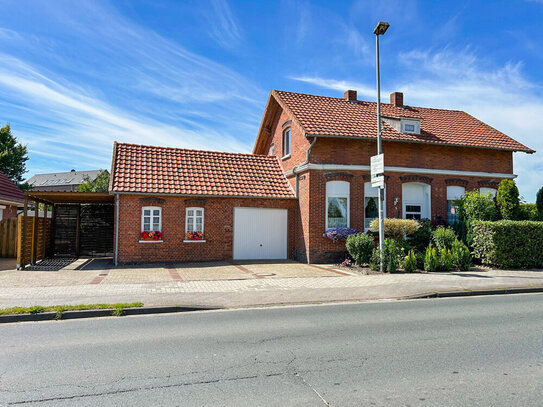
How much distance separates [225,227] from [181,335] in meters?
11.0

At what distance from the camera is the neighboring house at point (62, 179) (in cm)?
8607

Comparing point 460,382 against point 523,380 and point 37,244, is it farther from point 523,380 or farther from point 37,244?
point 37,244

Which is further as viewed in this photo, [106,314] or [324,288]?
[324,288]

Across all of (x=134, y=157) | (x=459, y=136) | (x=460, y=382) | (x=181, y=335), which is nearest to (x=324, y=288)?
(x=181, y=335)

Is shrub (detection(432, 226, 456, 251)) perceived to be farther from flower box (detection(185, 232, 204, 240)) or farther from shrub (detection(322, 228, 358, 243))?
flower box (detection(185, 232, 204, 240))

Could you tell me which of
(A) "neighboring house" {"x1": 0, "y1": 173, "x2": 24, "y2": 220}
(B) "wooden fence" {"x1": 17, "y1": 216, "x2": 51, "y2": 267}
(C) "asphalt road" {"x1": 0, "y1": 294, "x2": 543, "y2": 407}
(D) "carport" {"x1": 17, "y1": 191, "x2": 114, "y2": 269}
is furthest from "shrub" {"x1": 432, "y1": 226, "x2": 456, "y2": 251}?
(A) "neighboring house" {"x1": 0, "y1": 173, "x2": 24, "y2": 220}

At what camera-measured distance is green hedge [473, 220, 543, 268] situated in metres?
14.5

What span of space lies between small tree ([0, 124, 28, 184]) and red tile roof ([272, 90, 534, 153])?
3142cm

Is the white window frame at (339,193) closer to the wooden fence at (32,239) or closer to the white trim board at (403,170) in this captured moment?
the white trim board at (403,170)

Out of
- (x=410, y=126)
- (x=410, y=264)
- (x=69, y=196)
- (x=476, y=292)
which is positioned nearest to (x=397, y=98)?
(x=410, y=126)

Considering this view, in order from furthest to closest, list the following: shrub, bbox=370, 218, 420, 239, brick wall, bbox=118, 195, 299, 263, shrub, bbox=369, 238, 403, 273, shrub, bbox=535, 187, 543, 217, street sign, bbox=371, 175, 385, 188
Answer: shrub, bbox=535, 187, 543, 217 < brick wall, bbox=118, 195, 299, 263 < shrub, bbox=370, 218, 420, 239 < shrub, bbox=369, 238, 403, 273 < street sign, bbox=371, 175, 385, 188

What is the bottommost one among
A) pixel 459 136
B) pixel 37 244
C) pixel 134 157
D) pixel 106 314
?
pixel 106 314

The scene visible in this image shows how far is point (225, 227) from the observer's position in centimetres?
1752

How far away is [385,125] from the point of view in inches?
755
